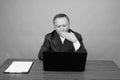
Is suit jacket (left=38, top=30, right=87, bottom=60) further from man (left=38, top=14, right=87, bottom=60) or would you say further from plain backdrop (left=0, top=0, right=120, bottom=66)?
plain backdrop (left=0, top=0, right=120, bottom=66)

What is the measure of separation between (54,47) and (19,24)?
3.15ft

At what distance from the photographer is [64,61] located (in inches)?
65.3

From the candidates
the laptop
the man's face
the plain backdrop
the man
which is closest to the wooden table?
the laptop

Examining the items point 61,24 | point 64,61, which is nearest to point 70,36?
point 61,24

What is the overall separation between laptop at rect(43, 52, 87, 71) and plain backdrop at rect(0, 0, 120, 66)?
1327mm

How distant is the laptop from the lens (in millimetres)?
1627

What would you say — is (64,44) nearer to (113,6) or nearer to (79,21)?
(79,21)

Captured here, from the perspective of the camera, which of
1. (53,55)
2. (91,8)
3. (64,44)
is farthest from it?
(91,8)

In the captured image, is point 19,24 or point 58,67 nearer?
point 58,67

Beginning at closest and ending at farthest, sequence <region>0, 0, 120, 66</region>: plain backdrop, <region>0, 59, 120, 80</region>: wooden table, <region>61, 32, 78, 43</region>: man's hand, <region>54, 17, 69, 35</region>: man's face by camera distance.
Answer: <region>0, 59, 120, 80</region>: wooden table
<region>61, 32, 78, 43</region>: man's hand
<region>54, 17, 69, 35</region>: man's face
<region>0, 0, 120, 66</region>: plain backdrop

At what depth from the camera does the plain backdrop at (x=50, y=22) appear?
113 inches

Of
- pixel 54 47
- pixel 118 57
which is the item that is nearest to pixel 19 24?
pixel 54 47

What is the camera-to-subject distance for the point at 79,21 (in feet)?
9.61

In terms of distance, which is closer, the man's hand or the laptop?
the laptop
